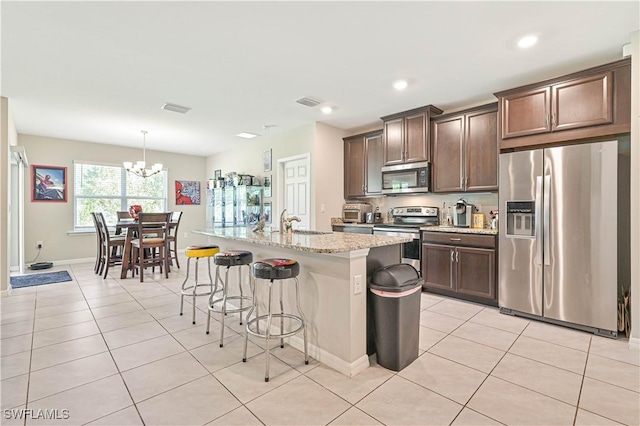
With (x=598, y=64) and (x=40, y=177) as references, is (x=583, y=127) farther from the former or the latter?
(x=40, y=177)

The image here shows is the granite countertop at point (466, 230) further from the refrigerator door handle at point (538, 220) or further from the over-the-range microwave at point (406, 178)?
the over-the-range microwave at point (406, 178)

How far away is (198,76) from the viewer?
3.29 meters

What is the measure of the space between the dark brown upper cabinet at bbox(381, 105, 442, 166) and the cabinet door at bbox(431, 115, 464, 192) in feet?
0.44

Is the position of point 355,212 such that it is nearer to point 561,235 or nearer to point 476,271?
point 476,271

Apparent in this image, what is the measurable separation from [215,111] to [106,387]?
146 inches

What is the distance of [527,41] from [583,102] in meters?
0.93

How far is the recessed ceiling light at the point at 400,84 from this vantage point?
3434mm

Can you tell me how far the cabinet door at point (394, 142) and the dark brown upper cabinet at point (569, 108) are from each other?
1401 mm

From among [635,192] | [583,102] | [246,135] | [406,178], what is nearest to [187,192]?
[246,135]

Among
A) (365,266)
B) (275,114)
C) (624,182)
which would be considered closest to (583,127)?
(624,182)

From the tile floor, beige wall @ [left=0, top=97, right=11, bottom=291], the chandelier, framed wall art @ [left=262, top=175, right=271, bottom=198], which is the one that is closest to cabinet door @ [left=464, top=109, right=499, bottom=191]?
the tile floor

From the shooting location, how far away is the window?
21.1ft

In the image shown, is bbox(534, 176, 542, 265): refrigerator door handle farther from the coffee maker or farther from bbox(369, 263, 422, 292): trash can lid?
bbox(369, 263, 422, 292): trash can lid

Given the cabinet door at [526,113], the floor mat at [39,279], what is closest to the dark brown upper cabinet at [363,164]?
the cabinet door at [526,113]
